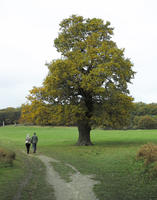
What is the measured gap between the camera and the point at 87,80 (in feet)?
112

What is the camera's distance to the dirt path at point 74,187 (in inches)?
428

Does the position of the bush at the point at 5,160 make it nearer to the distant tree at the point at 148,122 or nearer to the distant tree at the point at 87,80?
the distant tree at the point at 87,80

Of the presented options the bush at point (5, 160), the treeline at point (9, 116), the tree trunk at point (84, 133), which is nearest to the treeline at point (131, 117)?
the treeline at point (9, 116)

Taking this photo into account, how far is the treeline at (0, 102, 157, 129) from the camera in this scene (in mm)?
37812

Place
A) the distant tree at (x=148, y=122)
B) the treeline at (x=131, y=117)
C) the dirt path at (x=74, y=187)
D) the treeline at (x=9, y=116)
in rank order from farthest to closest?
the treeline at (x=9, y=116), the distant tree at (x=148, y=122), the treeline at (x=131, y=117), the dirt path at (x=74, y=187)

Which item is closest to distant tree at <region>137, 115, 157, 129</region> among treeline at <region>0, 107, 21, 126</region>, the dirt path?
treeline at <region>0, 107, 21, 126</region>

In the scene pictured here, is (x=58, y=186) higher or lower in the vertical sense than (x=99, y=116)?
lower

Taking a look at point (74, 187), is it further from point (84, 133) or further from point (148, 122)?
point (148, 122)

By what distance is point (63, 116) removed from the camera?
35969mm

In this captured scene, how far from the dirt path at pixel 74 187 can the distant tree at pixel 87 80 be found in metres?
19.3

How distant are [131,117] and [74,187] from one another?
391 ft

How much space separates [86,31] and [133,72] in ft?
30.0

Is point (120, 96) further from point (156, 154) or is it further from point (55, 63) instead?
point (156, 154)

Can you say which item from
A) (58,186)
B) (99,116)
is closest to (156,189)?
(58,186)
